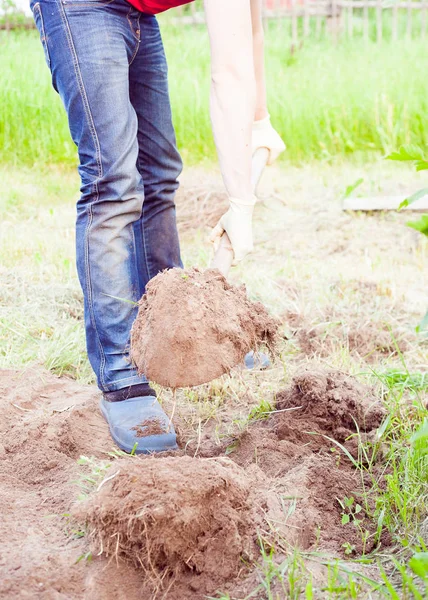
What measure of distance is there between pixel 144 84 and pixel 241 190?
1.97 ft

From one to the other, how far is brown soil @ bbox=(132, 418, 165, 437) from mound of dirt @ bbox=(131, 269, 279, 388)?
11.1 inches

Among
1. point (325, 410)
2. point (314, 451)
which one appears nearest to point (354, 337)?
point (325, 410)

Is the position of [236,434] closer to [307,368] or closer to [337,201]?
[307,368]

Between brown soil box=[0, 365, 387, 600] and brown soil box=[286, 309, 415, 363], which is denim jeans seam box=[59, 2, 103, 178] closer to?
brown soil box=[0, 365, 387, 600]

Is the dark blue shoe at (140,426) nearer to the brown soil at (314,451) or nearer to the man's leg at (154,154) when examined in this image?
the brown soil at (314,451)

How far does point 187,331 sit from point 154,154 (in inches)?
→ 33.8

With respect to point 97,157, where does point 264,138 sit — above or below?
below

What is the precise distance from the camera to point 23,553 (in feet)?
4.68

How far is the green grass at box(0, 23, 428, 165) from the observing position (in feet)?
17.6

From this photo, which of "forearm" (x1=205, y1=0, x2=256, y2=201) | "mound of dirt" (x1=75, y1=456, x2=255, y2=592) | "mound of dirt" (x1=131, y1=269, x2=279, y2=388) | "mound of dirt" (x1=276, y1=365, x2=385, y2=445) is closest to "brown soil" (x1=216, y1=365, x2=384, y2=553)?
"mound of dirt" (x1=276, y1=365, x2=385, y2=445)

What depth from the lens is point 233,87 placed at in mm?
1750

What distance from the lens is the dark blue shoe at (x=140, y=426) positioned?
1.96 m

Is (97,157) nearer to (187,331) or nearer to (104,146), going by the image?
(104,146)

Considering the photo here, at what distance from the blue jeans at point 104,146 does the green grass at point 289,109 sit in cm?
339
